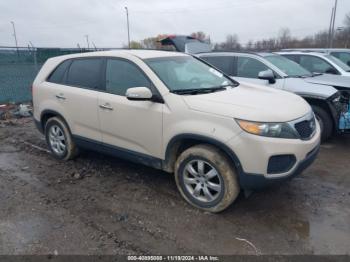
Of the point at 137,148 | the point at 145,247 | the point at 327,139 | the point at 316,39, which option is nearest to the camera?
the point at 145,247

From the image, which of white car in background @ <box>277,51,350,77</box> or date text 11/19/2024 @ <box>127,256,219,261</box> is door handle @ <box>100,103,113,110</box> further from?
white car in background @ <box>277,51,350,77</box>

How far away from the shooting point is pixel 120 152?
14.1ft

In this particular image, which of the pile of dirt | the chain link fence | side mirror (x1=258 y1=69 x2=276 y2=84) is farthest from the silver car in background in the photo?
the chain link fence

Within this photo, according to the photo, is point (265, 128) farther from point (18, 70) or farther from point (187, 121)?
point (18, 70)

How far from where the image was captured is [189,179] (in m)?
3.68

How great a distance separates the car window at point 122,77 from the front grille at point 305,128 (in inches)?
68.9

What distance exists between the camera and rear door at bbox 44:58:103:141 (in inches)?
175

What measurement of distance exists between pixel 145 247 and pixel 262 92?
233 centimetres

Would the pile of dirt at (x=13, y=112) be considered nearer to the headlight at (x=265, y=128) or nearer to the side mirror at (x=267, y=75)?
the side mirror at (x=267, y=75)

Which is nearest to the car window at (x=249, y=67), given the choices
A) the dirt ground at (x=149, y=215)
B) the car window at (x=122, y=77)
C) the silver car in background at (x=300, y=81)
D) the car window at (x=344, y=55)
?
the silver car in background at (x=300, y=81)

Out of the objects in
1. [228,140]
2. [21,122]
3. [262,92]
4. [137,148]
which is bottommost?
[21,122]

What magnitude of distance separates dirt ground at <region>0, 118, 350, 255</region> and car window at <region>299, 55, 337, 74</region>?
12.6 ft

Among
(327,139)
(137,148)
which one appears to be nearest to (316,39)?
(327,139)

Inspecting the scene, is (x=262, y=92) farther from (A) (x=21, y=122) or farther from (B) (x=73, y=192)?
(A) (x=21, y=122)
